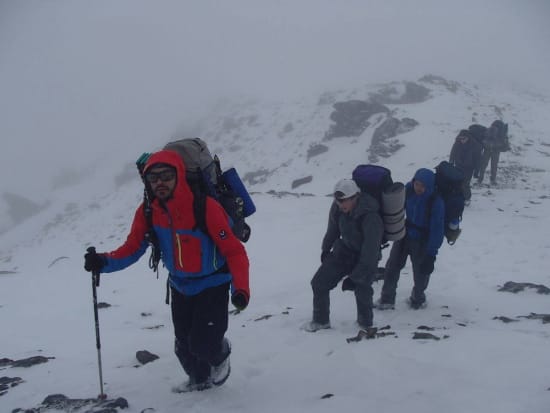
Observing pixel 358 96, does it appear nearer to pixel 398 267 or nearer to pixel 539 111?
pixel 539 111

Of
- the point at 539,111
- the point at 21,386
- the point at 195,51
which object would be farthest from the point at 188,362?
the point at 195,51

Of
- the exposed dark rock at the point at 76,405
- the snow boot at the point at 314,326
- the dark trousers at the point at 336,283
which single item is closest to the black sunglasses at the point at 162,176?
the exposed dark rock at the point at 76,405

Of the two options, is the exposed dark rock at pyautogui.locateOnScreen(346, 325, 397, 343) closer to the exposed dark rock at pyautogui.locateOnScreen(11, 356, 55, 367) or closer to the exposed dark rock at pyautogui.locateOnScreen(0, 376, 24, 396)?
the exposed dark rock at pyautogui.locateOnScreen(0, 376, 24, 396)

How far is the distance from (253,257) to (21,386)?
8.28 meters

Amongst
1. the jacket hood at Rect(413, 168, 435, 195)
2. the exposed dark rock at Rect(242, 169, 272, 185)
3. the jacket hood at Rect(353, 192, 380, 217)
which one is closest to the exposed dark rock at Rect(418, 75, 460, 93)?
the exposed dark rock at Rect(242, 169, 272, 185)

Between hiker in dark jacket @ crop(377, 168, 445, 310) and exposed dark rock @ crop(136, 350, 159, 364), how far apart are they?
154 inches

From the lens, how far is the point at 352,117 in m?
37.7

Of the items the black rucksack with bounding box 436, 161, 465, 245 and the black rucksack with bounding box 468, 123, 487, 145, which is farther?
the black rucksack with bounding box 468, 123, 487, 145

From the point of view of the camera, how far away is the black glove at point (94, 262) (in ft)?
13.4

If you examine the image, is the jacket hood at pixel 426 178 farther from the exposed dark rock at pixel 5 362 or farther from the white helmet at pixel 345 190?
the exposed dark rock at pixel 5 362

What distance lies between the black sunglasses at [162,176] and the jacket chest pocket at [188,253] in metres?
0.55

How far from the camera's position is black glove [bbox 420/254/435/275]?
692cm

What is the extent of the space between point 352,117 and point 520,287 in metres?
31.1

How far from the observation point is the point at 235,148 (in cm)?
4872
